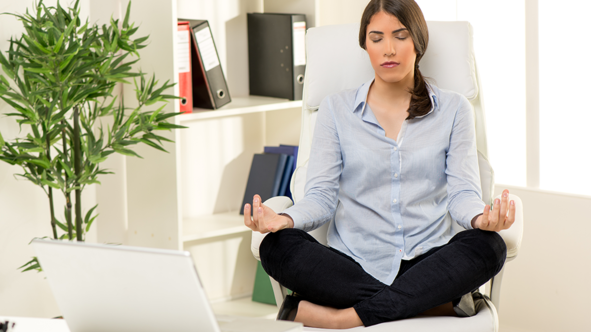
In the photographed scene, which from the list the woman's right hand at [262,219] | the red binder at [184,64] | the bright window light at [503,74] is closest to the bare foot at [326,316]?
the woman's right hand at [262,219]

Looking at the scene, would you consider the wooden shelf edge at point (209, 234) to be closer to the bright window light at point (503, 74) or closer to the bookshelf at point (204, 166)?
the bookshelf at point (204, 166)

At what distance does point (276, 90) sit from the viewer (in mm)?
2545

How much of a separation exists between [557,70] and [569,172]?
1.09 feet

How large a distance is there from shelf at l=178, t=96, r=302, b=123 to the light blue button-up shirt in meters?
0.64

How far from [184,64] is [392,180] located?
884mm

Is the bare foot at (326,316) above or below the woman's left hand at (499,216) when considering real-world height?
below

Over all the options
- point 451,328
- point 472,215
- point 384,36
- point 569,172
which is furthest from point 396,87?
point 569,172

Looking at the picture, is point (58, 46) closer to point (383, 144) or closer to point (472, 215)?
point (383, 144)

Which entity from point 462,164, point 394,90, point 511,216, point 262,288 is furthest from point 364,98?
point 262,288

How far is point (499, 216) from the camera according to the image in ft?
4.50

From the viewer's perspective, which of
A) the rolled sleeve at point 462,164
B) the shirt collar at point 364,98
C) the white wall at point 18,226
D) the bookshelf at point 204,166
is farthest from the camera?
the bookshelf at point 204,166

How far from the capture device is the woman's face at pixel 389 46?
165 centimetres

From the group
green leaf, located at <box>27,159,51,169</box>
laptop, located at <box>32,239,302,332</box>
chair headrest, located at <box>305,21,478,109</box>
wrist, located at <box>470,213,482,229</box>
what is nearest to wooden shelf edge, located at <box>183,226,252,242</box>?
green leaf, located at <box>27,159,51,169</box>

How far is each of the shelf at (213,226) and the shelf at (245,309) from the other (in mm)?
275
